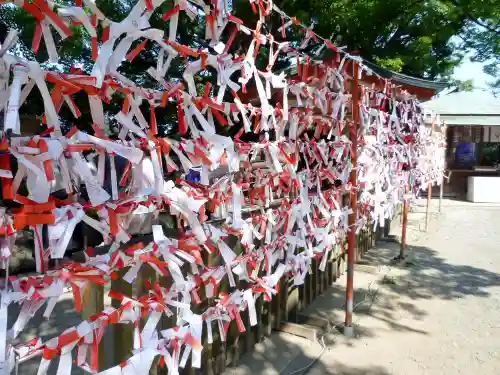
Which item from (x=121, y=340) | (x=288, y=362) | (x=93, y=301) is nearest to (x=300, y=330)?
(x=288, y=362)

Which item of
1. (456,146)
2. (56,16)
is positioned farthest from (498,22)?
(56,16)

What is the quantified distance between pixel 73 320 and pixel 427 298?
3388mm

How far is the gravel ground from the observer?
2.89 m

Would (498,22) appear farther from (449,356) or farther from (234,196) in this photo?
(234,196)

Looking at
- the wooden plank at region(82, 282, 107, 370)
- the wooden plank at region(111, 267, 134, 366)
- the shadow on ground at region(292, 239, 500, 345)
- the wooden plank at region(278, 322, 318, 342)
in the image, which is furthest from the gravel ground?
the wooden plank at region(82, 282, 107, 370)

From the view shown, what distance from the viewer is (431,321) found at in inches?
143

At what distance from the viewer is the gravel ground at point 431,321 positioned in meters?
2.89

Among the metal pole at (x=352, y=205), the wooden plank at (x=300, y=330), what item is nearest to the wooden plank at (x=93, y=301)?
the wooden plank at (x=300, y=330)

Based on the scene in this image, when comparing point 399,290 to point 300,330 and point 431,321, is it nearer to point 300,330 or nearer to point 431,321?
point 431,321

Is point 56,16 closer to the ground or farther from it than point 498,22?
closer to the ground

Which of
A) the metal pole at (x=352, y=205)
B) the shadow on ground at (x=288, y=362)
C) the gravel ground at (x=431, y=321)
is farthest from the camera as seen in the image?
the metal pole at (x=352, y=205)

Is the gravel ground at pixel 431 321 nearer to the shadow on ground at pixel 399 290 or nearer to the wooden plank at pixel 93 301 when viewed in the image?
the shadow on ground at pixel 399 290

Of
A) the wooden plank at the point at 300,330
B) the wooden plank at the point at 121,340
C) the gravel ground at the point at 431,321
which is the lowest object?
the gravel ground at the point at 431,321

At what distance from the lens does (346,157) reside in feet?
10.8
